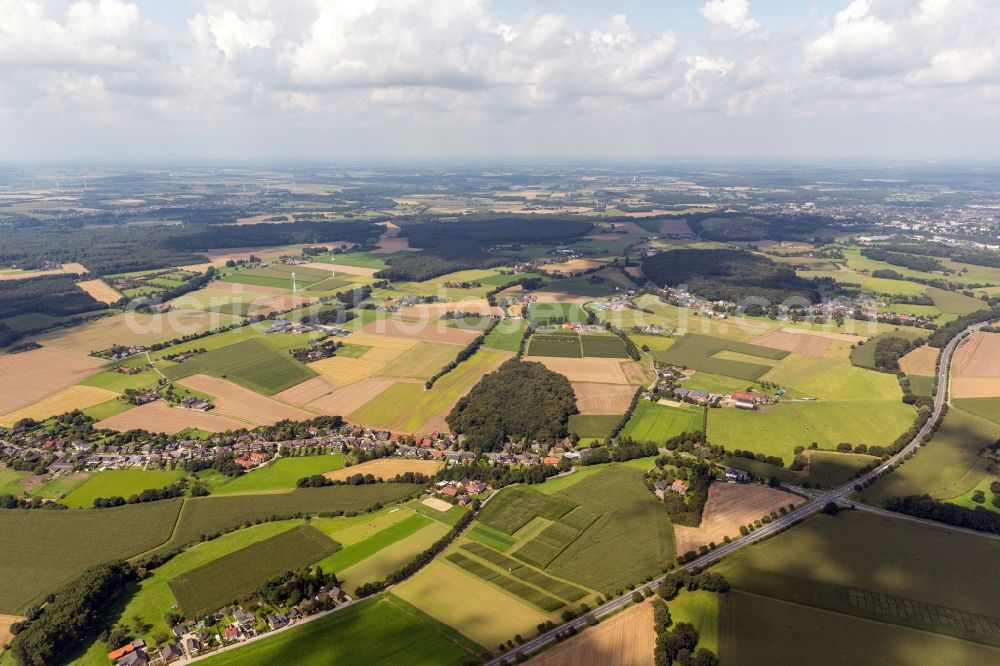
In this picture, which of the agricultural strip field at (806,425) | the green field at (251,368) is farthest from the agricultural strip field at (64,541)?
the agricultural strip field at (806,425)

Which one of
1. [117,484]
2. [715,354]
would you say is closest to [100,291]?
[117,484]

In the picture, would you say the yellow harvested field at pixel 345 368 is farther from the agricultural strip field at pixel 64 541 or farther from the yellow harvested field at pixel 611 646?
the yellow harvested field at pixel 611 646

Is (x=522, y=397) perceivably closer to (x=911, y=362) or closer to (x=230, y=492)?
(x=230, y=492)

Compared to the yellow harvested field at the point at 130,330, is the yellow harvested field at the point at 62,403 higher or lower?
lower

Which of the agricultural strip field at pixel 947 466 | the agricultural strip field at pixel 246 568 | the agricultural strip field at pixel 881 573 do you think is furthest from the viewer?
the agricultural strip field at pixel 947 466

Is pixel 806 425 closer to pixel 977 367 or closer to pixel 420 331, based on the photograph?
pixel 977 367
